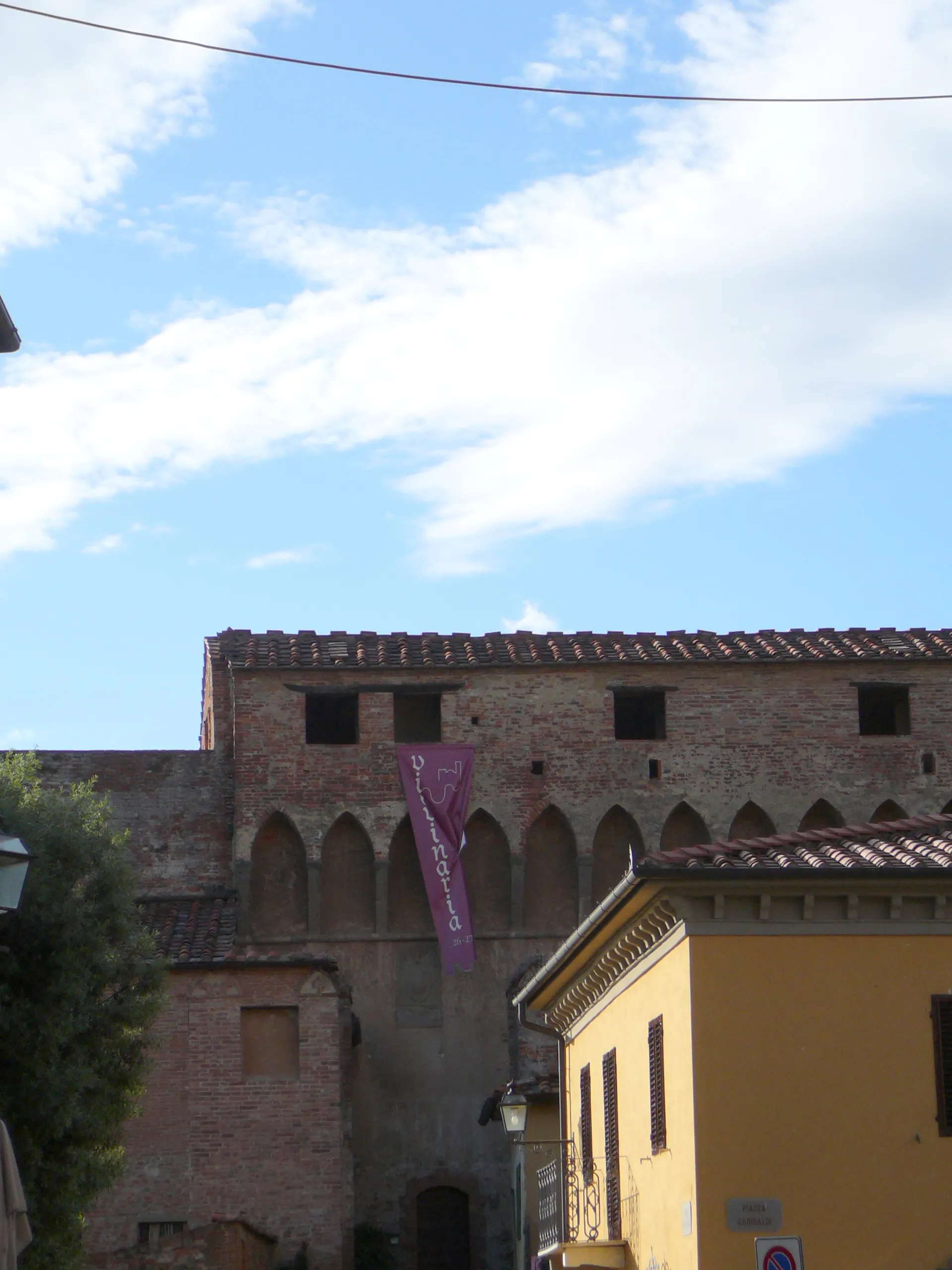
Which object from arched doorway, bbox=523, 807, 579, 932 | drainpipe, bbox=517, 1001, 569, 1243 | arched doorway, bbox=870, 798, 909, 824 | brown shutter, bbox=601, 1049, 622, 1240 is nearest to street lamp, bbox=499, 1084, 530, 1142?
drainpipe, bbox=517, 1001, 569, 1243

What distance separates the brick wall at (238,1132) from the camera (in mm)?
23703

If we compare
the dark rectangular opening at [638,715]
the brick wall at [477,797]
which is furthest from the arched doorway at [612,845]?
the dark rectangular opening at [638,715]

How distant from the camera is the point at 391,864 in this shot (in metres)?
28.1

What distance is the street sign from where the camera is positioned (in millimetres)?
12258

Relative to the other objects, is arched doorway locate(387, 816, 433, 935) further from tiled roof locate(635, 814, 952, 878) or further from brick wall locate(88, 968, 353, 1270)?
tiled roof locate(635, 814, 952, 878)

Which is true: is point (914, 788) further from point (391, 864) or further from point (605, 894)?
point (391, 864)

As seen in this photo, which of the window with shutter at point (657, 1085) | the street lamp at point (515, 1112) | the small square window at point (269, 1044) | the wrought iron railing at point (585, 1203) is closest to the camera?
the window with shutter at point (657, 1085)

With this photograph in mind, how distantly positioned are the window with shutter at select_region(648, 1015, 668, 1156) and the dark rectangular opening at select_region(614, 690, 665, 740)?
15412mm

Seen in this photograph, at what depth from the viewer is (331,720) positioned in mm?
30531

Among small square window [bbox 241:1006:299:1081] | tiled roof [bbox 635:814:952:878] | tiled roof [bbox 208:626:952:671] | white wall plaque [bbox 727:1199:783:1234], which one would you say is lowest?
white wall plaque [bbox 727:1199:783:1234]

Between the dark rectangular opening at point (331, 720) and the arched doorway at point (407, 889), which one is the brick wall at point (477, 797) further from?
the dark rectangular opening at point (331, 720)

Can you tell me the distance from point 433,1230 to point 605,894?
5.35m

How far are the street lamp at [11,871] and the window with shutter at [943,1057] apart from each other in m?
6.37

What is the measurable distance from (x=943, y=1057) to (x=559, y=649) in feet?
55.5
